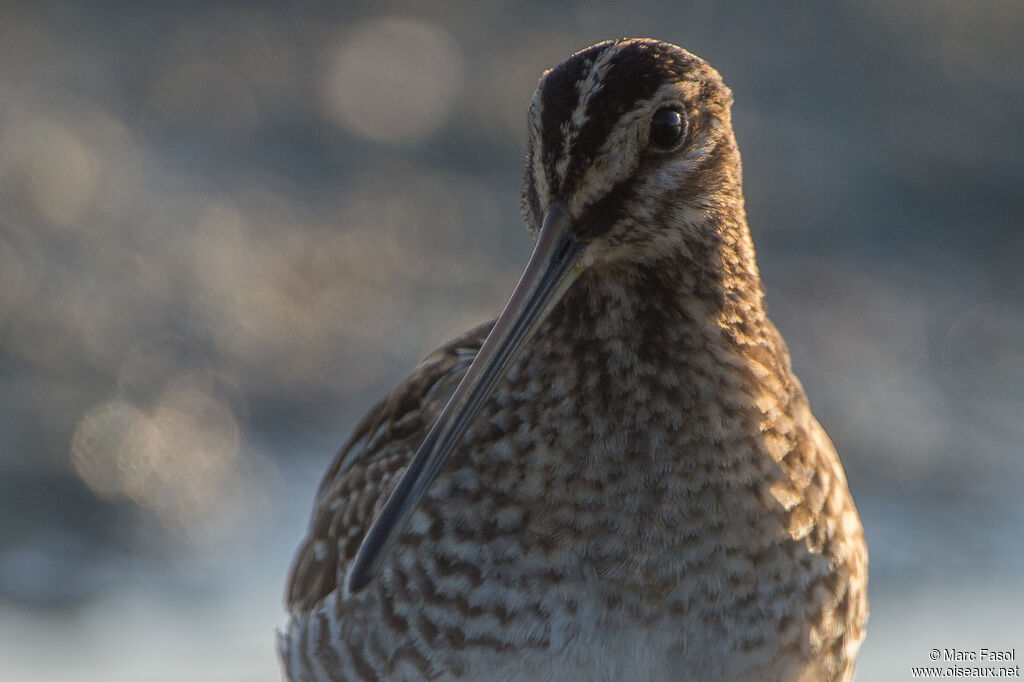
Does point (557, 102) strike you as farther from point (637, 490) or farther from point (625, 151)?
point (637, 490)

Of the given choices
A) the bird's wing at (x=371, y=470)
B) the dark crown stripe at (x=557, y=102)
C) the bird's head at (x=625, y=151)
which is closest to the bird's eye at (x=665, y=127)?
the bird's head at (x=625, y=151)

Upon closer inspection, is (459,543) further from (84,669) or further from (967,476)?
(967,476)

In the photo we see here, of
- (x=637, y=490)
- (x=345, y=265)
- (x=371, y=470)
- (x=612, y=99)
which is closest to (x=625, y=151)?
(x=612, y=99)

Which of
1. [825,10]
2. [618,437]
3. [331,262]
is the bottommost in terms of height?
[618,437]

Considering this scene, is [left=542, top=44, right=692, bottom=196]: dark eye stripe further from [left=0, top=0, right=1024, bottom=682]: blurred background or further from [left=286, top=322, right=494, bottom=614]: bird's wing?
[left=0, top=0, right=1024, bottom=682]: blurred background

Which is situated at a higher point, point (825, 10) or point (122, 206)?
point (825, 10)

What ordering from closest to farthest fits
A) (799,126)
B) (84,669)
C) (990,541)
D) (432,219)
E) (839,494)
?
(839,494) < (84,669) < (990,541) < (432,219) < (799,126)

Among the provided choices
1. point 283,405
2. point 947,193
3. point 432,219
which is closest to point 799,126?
point 947,193

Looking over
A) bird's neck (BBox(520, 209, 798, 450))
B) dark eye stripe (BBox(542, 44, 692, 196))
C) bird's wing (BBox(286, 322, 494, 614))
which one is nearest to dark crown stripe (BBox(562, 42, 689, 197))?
dark eye stripe (BBox(542, 44, 692, 196))
